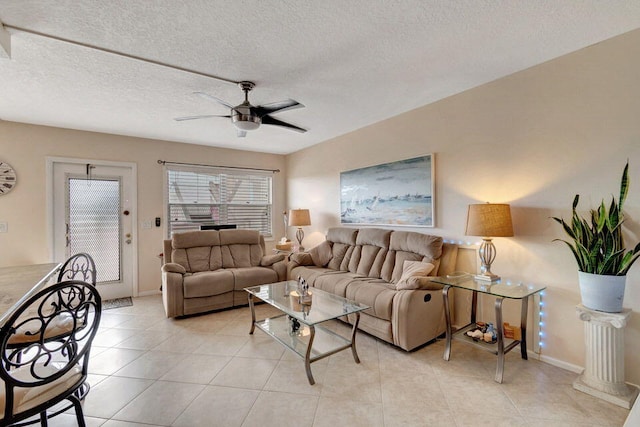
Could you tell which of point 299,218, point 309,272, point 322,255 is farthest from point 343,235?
point 299,218

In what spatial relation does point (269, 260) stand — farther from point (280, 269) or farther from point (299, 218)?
point (299, 218)

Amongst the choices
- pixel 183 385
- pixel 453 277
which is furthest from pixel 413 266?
pixel 183 385

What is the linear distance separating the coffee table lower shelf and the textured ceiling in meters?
2.13

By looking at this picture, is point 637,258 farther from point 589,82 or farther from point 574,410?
point 589,82

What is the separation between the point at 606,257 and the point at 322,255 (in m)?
2.99

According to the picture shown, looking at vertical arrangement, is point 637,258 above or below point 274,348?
above

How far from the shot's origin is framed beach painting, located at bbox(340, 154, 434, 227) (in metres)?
3.41

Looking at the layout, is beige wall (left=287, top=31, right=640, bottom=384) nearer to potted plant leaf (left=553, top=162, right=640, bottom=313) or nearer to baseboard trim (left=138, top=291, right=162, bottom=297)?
potted plant leaf (left=553, top=162, right=640, bottom=313)

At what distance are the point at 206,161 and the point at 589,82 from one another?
5.04 metres

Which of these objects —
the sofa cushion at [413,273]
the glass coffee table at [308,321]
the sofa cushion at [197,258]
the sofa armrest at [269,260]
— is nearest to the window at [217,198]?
the sofa cushion at [197,258]

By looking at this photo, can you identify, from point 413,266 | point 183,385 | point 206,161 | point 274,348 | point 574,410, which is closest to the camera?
point 574,410

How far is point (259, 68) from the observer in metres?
2.48

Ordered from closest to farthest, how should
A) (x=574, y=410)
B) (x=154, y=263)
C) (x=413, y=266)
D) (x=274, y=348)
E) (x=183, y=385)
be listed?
(x=574, y=410) → (x=183, y=385) → (x=274, y=348) → (x=413, y=266) → (x=154, y=263)

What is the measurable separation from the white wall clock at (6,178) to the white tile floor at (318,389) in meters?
2.50
